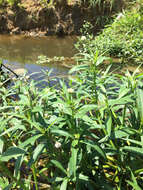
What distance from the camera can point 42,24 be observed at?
26.5 ft

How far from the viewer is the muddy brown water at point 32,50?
4770mm

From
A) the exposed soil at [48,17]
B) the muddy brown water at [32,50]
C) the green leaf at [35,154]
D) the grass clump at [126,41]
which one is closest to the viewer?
→ the green leaf at [35,154]

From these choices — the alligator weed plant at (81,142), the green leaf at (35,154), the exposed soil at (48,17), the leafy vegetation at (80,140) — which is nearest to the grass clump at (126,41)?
the leafy vegetation at (80,140)

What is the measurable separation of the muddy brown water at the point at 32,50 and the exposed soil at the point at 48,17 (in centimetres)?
52

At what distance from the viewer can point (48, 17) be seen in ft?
25.8

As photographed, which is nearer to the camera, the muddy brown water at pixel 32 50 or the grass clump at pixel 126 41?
the grass clump at pixel 126 41

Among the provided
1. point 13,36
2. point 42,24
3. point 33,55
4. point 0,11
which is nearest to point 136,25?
point 33,55

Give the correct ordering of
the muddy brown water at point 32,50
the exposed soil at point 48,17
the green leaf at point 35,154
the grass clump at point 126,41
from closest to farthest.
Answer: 1. the green leaf at point 35,154
2. the grass clump at point 126,41
3. the muddy brown water at point 32,50
4. the exposed soil at point 48,17

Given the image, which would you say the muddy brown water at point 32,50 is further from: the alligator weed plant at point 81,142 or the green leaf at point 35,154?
the green leaf at point 35,154

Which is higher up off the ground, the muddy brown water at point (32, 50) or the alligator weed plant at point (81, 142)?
the muddy brown water at point (32, 50)

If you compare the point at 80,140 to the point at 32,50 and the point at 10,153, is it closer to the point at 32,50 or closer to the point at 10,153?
the point at 10,153

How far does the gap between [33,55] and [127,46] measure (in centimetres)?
356

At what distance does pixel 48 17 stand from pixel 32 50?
2.39 metres

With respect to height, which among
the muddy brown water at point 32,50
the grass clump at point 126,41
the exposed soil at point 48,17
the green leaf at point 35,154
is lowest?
the green leaf at point 35,154
